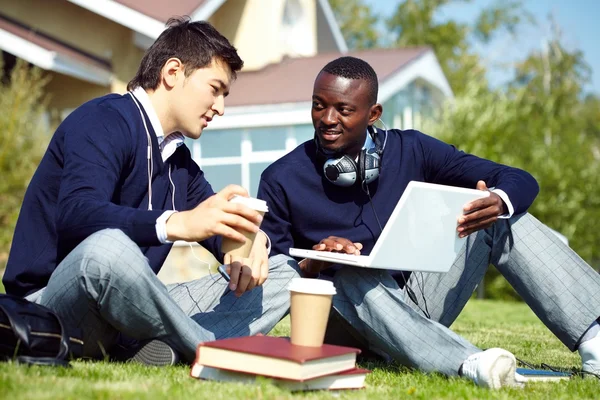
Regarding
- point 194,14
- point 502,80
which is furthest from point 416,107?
point 502,80

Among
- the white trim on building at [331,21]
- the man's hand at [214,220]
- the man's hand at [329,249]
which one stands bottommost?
the man's hand at [329,249]

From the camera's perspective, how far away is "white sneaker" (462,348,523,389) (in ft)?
10.2

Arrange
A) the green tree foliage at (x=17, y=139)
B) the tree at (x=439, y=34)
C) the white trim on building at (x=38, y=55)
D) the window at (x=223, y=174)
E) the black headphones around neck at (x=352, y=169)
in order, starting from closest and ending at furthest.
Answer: the black headphones around neck at (x=352, y=169)
the white trim on building at (x=38, y=55)
the green tree foliage at (x=17, y=139)
the window at (x=223, y=174)
the tree at (x=439, y=34)

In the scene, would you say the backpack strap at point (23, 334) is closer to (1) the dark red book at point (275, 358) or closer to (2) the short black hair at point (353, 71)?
(1) the dark red book at point (275, 358)

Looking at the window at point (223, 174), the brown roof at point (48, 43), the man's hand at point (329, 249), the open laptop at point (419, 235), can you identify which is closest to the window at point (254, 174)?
the window at point (223, 174)

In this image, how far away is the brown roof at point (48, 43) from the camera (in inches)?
500

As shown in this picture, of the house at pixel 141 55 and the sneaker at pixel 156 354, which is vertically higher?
the house at pixel 141 55

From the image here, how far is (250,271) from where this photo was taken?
11.1ft

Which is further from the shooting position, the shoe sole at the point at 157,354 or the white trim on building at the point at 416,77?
the white trim on building at the point at 416,77

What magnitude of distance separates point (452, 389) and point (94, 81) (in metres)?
11.5

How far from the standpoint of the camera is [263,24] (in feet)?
55.1

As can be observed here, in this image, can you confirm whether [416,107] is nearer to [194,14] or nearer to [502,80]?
[194,14]

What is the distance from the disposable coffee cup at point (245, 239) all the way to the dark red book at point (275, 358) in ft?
1.10

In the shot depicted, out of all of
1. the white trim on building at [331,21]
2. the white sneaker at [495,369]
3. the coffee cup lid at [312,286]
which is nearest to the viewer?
the coffee cup lid at [312,286]
